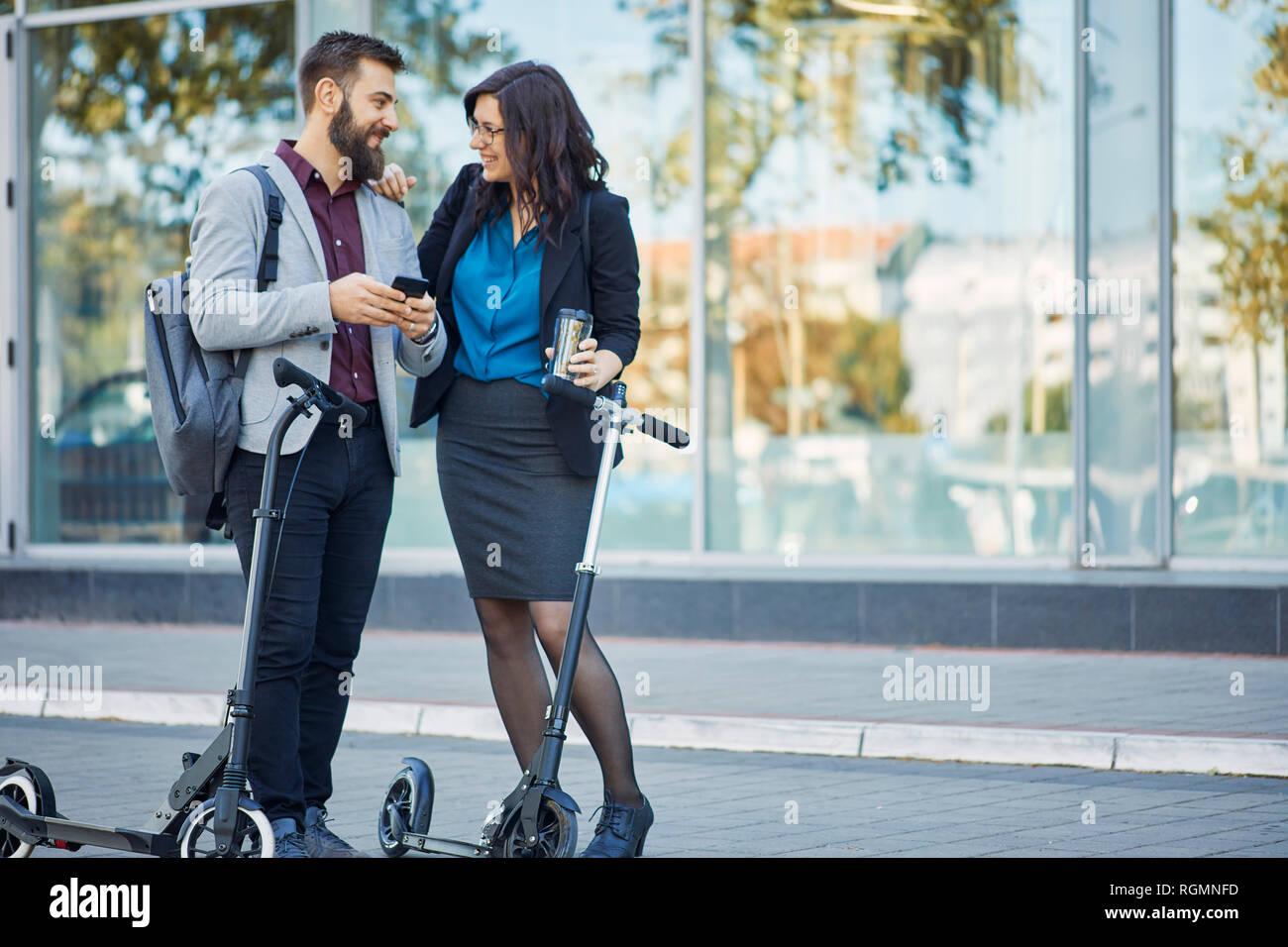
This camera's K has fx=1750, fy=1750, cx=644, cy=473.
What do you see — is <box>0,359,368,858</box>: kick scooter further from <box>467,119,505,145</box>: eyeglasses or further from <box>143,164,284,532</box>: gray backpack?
<box>467,119,505,145</box>: eyeglasses

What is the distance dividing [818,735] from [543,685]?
2.33 metres

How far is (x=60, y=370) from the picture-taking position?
11898 millimetres

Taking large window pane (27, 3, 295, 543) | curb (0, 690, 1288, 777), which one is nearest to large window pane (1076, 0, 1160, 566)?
curb (0, 690, 1288, 777)

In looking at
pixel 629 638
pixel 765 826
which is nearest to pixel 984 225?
pixel 629 638

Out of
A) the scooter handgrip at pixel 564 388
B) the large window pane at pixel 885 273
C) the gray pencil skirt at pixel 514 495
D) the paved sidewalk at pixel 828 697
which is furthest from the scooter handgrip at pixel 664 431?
the large window pane at pixel 885 273

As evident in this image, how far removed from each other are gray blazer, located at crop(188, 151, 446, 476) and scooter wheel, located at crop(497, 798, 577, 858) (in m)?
1.02

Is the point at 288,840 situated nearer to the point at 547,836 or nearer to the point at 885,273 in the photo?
the point at 547,836

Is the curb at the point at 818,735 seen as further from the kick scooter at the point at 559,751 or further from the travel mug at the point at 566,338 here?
the travel mug at the point at 566,338

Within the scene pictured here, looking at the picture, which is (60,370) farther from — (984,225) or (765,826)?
(765,826)

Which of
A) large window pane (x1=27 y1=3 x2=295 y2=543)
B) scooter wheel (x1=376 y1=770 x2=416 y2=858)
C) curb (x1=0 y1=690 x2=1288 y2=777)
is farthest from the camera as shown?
large window pane (x1=27 y1=3 x2=295 y2=543)

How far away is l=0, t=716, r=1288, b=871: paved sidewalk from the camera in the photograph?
15.7ft

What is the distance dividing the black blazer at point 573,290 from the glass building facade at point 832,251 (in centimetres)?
570

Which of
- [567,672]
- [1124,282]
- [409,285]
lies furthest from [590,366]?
[1124,282]

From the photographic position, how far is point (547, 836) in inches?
155
